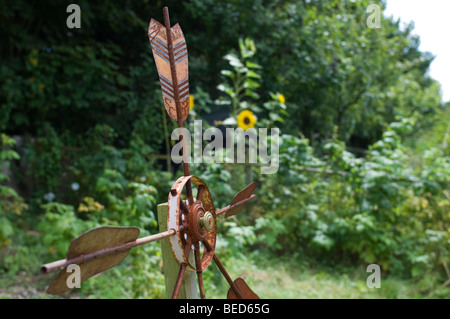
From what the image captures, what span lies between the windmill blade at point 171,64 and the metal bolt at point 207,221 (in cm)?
28

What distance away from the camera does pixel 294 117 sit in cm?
453

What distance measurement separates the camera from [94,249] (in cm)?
78

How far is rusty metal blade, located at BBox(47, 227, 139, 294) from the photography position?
728mm

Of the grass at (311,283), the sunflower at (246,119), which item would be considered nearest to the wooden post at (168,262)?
the grass at (311,283)

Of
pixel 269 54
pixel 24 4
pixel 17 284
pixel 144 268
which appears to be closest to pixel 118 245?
pixel 144 268

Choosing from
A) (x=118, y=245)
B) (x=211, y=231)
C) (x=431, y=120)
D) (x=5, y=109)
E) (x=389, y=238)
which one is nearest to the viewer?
(x=118, y=245)

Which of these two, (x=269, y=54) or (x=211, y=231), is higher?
(x=269, y=54)

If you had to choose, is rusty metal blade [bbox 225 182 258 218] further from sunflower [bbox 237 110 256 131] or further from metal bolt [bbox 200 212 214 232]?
sunflower [bbox 237 110 256 131]

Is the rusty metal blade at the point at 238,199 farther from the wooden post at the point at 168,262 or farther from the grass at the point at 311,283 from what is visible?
the grass at the point at 311,283

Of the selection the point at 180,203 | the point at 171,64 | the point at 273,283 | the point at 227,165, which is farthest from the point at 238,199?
the point at 227,165

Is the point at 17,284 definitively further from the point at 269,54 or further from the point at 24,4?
the point at 269,54

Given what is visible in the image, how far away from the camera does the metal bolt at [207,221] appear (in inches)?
41.1

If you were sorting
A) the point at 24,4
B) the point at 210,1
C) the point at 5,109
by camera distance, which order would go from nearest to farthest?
1. the point at 5,109
2. the point at 24,4
3. the point at 210,1

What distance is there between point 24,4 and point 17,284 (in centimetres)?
280
